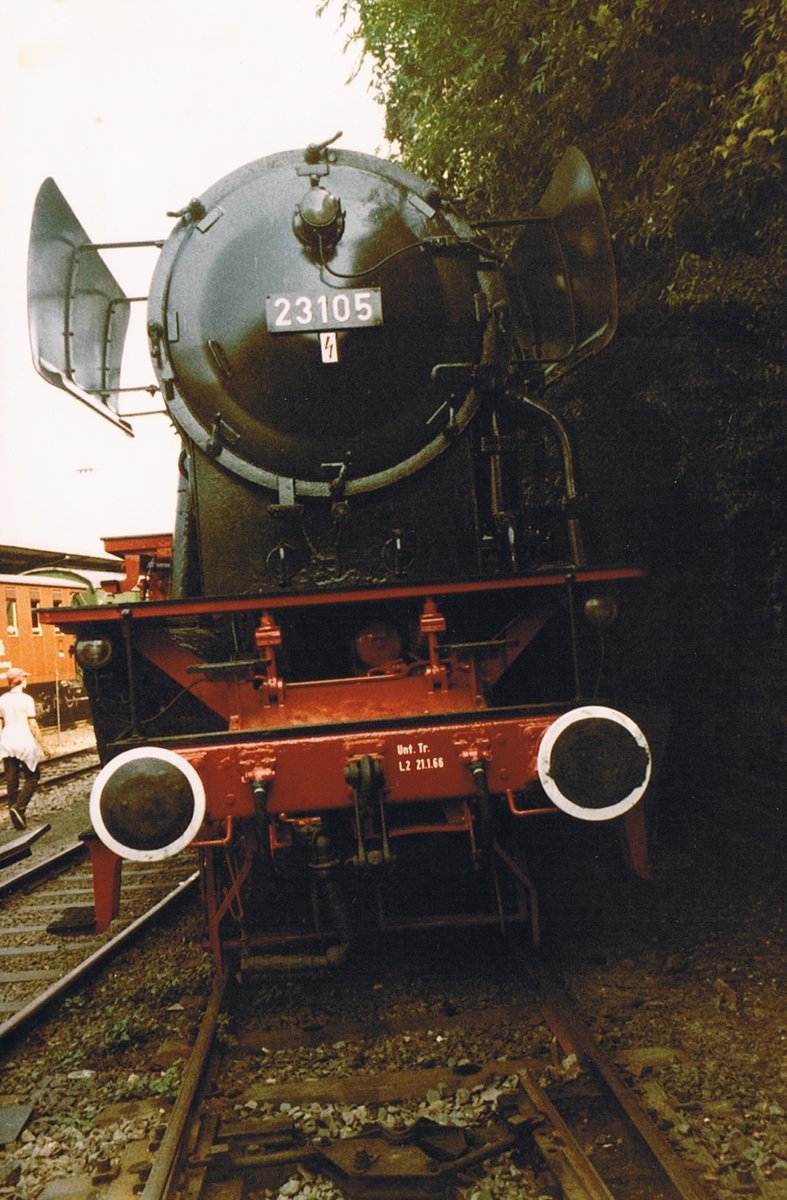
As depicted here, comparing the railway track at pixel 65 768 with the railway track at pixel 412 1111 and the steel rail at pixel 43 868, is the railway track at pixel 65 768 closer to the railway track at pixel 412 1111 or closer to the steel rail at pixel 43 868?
the steel rail at pixel 43 868

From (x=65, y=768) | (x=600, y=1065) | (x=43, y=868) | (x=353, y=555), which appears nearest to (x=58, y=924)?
(x=353, y=555)

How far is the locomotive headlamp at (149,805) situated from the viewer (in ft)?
9.10

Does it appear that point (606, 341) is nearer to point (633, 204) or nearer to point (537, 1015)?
point (633, 204)

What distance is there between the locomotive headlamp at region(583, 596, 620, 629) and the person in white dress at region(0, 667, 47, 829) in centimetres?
649

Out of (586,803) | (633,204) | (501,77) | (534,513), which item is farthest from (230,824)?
(501,77)

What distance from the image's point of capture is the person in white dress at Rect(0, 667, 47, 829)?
820cm

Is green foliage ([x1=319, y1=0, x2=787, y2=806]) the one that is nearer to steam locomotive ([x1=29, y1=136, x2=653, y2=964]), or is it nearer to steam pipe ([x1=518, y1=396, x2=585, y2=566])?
steam locomotive ([x1=29, y1=136, x2=653, y2=964])

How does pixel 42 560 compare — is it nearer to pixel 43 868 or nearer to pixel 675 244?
pixel 43 868

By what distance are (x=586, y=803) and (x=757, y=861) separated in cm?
243

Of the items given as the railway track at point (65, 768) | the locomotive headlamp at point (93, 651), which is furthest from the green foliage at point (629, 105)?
the railway track at point (65, 768)

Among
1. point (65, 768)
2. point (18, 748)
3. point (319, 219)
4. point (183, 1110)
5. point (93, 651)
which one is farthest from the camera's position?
point (65, 768)

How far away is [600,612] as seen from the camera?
3.12 metres

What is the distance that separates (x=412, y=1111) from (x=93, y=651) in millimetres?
1767

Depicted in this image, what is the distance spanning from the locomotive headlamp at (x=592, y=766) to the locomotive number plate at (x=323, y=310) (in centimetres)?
177
